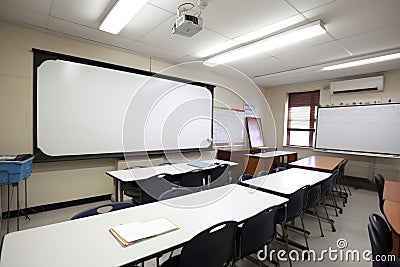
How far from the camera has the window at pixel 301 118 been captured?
20.7 feet

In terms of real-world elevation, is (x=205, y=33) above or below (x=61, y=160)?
above

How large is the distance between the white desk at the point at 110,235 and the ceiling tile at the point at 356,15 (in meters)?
2.24

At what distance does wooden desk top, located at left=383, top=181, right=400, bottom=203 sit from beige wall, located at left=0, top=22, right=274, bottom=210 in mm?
3972

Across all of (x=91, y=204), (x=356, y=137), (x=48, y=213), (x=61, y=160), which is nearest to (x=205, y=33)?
(x=61, y=160)

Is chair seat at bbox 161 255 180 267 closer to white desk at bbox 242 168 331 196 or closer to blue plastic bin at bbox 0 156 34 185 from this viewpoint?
white desk at bbox 242 168 331 196

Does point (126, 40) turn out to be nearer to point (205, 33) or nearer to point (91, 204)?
point (205, 33)

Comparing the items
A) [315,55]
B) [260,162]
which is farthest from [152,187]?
[315,55]

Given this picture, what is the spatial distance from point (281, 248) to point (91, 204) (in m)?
3.11

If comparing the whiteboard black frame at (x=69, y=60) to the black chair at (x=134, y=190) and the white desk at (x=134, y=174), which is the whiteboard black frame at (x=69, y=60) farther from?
the black chair at (x=134, y=190)

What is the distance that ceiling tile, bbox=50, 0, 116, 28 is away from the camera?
8.00 ft

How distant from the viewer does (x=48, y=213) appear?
3299 millimetres

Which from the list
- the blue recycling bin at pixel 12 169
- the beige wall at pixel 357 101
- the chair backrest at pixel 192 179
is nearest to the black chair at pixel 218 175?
the chair backrest at pixel 192 179

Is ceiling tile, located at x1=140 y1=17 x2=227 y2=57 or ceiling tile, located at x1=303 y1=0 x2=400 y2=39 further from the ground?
ceiling tile, located at x1=303 y1=0 x2=400 y2=39

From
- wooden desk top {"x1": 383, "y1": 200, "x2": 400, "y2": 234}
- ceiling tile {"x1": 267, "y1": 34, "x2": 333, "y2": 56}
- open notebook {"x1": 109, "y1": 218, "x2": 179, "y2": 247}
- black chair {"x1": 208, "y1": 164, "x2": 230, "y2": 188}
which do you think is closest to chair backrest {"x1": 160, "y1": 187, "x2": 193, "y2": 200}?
open notebook {"x1": 109, "y1": 218, "x2": 179, "y2": 247}
